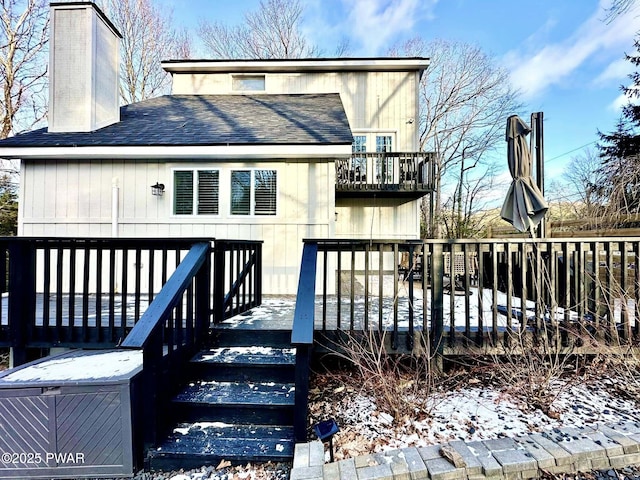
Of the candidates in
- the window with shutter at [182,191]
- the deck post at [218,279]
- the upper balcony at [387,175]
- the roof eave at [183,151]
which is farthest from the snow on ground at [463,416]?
the upper balcony at [387,175]

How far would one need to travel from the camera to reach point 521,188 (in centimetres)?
398

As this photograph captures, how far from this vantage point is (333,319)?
4047 mm

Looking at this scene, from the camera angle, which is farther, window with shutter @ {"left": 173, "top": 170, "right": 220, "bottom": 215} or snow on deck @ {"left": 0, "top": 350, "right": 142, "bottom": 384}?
window with shutter @ {"left": 173, "top": 170, "right": 220, "bottom": 215}

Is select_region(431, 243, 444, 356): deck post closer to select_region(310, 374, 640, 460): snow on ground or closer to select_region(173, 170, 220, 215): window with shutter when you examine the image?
select_region(310, 374, 640, 460): snow on ground

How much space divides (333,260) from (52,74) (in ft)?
23.6

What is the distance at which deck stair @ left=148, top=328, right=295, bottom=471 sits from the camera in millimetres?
2229

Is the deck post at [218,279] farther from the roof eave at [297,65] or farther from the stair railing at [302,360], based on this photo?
the roof eave at [297,65]

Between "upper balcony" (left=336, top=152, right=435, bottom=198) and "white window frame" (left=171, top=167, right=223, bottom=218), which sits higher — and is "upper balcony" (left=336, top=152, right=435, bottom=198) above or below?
above

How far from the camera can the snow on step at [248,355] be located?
2.89m

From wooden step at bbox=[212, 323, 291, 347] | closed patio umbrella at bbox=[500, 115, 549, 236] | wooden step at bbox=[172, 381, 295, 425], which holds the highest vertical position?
closed patio umbrella at bbox=[500, 115, 549, 236]

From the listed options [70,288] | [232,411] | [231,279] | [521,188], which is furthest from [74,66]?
[521,188]

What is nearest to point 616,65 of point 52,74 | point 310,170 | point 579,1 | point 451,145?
point 579,1

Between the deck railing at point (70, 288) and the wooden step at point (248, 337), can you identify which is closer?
the deck railing at point (70, 288)

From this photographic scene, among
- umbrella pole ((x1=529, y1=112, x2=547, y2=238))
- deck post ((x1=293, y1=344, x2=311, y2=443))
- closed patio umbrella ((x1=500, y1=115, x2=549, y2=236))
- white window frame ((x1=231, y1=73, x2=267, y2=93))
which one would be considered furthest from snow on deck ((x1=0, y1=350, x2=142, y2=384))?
white window frame ((x1=231, y1=73, x2=267, y2=93))
